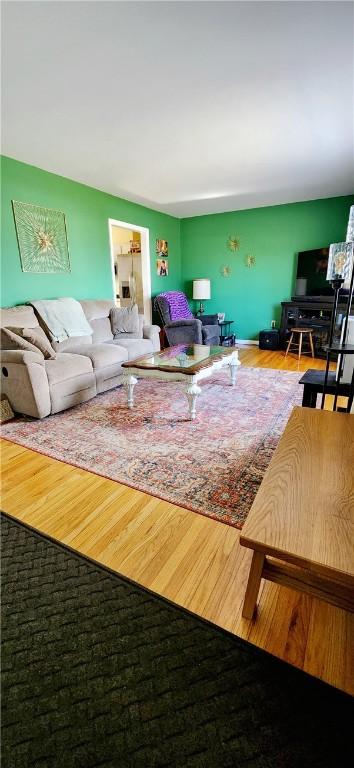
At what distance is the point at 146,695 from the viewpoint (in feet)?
2.87

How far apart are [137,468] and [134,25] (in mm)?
2314

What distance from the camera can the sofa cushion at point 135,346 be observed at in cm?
362

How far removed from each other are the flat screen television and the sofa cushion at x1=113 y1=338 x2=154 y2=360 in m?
2.96

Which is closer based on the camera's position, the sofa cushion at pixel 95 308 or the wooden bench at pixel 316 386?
the wooden bench at pixel 316 386

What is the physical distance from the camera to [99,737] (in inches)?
31.4

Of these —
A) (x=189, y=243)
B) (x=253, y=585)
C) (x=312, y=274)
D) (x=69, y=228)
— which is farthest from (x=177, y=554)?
(x=189, y=243)

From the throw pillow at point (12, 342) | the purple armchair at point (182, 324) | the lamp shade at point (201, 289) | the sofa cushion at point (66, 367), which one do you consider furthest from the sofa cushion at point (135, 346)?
the lamp shade at point (201, 289)

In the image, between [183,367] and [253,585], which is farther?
[183,367]

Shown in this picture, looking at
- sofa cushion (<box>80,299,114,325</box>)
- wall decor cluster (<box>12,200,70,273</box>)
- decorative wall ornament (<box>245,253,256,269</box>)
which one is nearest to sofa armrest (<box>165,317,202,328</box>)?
sofa cushion (<box>80,299,114,325</box>)

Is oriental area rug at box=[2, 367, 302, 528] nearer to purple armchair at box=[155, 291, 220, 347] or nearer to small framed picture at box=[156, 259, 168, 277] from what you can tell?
purple armchair at box=[155, 291, 220, 347]

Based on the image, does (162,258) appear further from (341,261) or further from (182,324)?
(341,261)

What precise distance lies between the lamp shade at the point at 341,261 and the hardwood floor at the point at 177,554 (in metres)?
1.64

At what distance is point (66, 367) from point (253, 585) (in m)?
2.27

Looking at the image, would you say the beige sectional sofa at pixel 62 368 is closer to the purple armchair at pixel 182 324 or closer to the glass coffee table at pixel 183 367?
the glass coffee table at pixel 183 367
